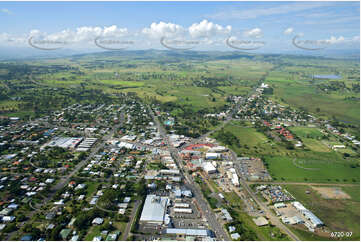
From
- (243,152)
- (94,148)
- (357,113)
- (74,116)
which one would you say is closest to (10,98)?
(74,116)

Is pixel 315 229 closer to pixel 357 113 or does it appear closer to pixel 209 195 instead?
pixel 209 195

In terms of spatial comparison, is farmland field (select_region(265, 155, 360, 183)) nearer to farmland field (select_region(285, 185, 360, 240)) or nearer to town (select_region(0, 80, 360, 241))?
town (select_region(0, 80, 360, 241))

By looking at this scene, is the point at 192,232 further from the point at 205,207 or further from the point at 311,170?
the point at 311,170

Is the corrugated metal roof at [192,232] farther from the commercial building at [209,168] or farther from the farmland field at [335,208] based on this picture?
the farmland field at [335,208]

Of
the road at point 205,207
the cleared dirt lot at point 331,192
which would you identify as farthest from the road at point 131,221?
the cleared dirt lot at point 331,192

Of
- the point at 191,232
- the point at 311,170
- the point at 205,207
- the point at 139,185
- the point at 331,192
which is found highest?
the point at 139,185

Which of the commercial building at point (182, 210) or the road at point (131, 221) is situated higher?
the commercial building at point (182, 210)

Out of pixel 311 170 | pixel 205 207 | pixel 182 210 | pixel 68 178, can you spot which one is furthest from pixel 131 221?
pixel 311 170

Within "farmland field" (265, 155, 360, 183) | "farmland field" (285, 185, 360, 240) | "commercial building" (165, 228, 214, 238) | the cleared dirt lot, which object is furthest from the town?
"farmland field" (265, 155, 360, 183)
